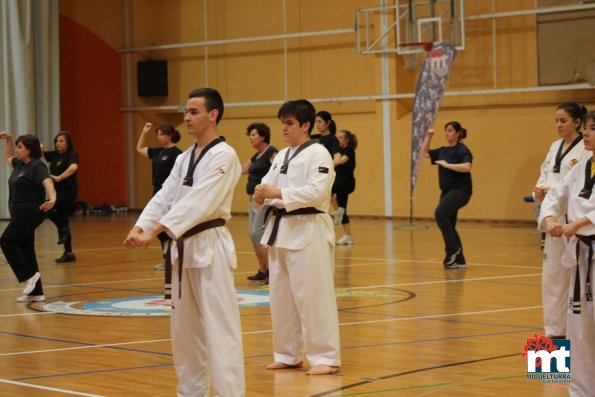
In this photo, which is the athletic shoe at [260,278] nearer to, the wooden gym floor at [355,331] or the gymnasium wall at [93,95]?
the wooden gym floor at [355,331]

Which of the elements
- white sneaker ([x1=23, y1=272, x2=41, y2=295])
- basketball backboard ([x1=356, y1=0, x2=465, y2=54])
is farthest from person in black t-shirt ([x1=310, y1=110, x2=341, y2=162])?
basketball backboard ([x1=356, y1=0, x2=465, y2=54])

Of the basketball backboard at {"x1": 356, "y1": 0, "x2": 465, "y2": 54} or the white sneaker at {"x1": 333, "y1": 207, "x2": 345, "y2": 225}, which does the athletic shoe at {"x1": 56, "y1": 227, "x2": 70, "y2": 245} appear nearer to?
the white sneaker at {"x1": 333, "y1": 207, "x2": 345, "y2": 225}

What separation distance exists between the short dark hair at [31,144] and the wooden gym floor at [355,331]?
1.67 metres

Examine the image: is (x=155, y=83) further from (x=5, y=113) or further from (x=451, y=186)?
(x=451, y=186)

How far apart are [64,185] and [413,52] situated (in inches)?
363

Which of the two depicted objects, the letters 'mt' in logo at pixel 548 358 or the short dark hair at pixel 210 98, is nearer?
the short dark hair at pixel 210 98

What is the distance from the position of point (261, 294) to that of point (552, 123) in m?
11.8

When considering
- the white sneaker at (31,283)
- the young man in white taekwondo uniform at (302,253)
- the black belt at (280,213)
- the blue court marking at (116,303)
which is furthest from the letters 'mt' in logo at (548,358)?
the white sneaker at (31,283)

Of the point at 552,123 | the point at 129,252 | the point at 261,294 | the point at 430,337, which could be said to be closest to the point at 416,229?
the point at 552,123

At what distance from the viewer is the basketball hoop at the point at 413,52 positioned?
22.2 m

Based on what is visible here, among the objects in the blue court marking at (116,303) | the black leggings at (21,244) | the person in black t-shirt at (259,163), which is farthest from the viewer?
the person in black t-shirt at (259,163)

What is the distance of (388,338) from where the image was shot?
30.0ft

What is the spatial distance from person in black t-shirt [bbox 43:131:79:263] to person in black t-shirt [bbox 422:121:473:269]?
577 centimetres

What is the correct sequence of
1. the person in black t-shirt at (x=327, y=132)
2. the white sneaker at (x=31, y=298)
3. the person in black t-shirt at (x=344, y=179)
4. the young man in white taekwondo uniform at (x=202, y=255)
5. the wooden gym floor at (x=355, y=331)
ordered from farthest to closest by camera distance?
1. the person in black t-shirt at (x=344, y=179)
2. the person in black t-shirt at (x=327, y=132)
3. the white sneaker at (x=31, y=298)
4. the wooden gym floor at (x=355, y=331)
5. the young man in white taekwondo uniform at (x=202, y=255)
